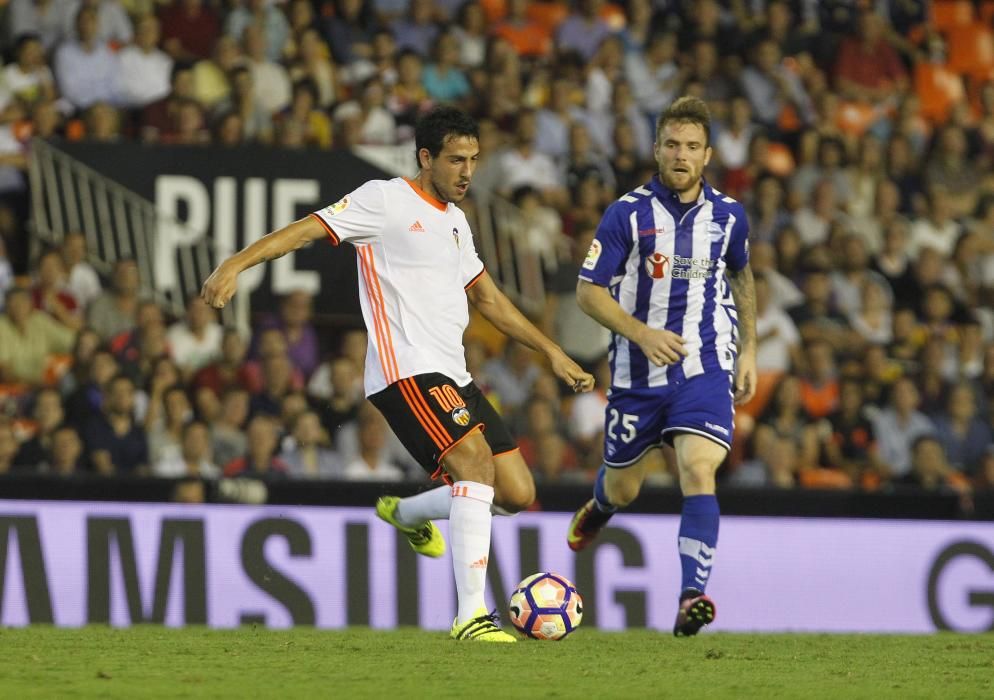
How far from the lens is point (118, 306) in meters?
13.4

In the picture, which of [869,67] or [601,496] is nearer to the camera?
[601,496]

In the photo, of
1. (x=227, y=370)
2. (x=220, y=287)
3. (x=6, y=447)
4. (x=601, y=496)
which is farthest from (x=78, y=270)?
(x=220, y=287)

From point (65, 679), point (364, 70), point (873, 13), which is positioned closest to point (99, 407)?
point (364, 70)

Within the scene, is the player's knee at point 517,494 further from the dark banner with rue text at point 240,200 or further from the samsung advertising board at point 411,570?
the dark banner with rue text at point 240,200

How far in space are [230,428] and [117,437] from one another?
32.4 inches

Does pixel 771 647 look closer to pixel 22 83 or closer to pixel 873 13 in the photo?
pixel 22 83

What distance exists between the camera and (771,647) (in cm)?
803

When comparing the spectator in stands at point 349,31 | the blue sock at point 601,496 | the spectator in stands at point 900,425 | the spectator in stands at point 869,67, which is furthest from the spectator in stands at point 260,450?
the spectator in stands at point 869,67

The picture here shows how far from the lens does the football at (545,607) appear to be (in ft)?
25.6

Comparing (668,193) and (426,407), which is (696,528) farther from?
(668,193)

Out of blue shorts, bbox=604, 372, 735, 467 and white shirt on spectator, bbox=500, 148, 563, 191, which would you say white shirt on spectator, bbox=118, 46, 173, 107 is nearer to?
white shirt on spectator, bbox=500, 148, 563, 191

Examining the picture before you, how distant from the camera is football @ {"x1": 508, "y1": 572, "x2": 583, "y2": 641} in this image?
25.6ft

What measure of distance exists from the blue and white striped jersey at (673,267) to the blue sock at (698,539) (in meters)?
0.65

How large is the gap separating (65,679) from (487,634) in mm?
2087
